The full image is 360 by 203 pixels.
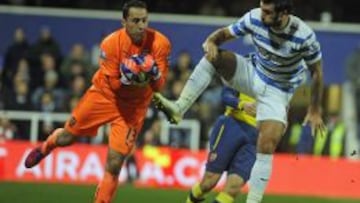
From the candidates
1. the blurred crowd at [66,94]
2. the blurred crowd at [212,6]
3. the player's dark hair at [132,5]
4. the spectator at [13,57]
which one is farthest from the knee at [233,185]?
the blurred crowd at [212,6]

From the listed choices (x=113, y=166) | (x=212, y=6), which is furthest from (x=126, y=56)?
(x=212, y=6)

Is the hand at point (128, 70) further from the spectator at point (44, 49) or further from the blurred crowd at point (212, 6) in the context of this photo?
the blurred crowd at point (212, 6)

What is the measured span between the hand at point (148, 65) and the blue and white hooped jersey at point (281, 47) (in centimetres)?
76

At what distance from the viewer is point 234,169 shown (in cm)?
1020

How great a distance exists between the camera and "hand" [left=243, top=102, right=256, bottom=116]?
984 cm

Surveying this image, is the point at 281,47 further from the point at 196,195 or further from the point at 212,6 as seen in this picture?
the point at 212,6

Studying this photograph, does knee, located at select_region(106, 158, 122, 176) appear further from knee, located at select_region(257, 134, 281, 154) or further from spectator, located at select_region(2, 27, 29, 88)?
spectator, located at select_region(2, 27, 29, 88)

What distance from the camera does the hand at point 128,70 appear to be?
9479 millimetres

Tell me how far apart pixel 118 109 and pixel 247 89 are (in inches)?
53.8

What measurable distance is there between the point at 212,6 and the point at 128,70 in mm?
10960

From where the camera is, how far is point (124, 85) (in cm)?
1001

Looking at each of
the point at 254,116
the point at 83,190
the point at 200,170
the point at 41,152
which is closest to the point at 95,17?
the point at 200,170

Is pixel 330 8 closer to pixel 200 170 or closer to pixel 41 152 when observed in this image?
pixel 200 170

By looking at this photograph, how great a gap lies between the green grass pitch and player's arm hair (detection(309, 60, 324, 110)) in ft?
12.8
